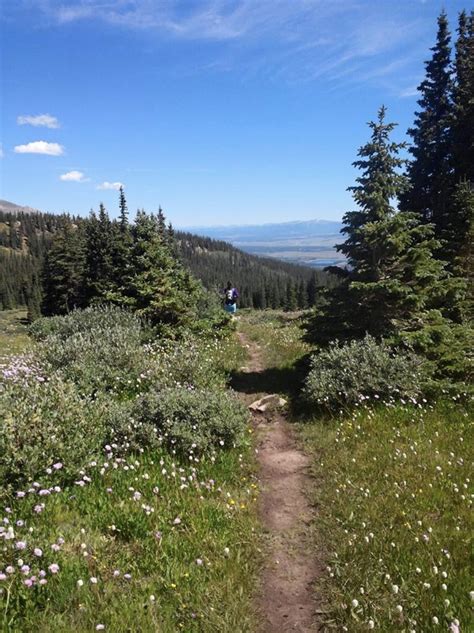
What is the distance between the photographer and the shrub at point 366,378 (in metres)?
9.78

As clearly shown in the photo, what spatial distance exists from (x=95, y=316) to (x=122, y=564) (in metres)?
11.5

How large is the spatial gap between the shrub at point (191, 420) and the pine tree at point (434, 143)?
55.3 ft

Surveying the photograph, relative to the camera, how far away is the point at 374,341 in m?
10.9

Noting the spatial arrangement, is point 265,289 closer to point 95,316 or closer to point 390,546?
point 95,316

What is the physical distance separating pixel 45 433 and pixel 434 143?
24399 millimetres

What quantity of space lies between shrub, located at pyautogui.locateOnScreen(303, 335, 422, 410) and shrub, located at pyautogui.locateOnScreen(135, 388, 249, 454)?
7.74 feet

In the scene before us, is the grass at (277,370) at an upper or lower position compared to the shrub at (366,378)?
lower

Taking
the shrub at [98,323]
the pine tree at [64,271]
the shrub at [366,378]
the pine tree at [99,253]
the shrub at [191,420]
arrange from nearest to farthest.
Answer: the shrub at [191,420], the shrub at [366,378], the shrub at [98,323], the pine tree at [99,253], the pine tree at [64,271]

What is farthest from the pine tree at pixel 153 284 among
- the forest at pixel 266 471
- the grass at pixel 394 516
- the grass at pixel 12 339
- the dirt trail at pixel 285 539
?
the grass at pixel 394 516

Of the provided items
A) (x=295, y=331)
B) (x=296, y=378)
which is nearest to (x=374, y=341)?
(x=296, y=378)

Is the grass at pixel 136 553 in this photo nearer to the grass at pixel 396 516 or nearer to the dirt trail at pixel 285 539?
the dirt trail at pixel 285 539

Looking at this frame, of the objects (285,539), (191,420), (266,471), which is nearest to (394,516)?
(285,539)

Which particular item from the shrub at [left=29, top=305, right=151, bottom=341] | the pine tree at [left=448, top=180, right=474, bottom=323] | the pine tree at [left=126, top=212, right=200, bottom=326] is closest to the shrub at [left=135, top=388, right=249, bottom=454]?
the shrub at [left=29, top=305, right=151, bottom=341]

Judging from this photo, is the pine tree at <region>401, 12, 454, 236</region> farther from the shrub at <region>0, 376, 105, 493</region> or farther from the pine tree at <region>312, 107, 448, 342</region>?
the shrub at <region>0, 376, 105, 493</region>
